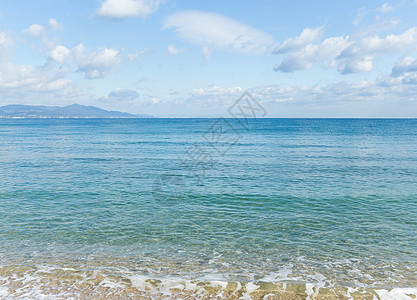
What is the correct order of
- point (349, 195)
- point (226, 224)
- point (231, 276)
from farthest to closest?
1. point (349, 195)
2. point (226, 224)
3. point (231, 276)

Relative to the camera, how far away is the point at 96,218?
1873 centimetres

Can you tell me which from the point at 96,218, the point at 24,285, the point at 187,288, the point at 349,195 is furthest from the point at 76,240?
the point at 349,195

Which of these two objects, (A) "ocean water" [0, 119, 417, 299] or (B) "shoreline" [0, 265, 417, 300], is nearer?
(B) "shoreline" [0, 265, 417, 300]

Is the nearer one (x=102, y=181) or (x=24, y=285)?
(x=24, y=285)

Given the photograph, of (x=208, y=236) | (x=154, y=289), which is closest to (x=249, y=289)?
(x=154, y=289)

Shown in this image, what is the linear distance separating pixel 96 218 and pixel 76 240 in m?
3.26

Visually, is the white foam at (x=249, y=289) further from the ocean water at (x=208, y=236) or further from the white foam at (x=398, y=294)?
the white foam at (x=398, y=294)

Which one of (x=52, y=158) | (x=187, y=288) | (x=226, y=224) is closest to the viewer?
(x=187, y=288)

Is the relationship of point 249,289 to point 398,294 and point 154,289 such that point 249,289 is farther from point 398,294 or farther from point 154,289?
point 398,294

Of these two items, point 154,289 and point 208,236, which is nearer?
point 154,289

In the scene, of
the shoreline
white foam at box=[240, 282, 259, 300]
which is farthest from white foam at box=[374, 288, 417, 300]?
white foam at box=[240, 282, 259, 300]

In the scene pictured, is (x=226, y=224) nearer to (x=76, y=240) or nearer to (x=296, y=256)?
(x=296, y=256)

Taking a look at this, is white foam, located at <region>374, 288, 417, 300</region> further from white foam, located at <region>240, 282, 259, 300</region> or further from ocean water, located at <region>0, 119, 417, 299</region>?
white foam, located at <region>240, 282, 259, 300</region>

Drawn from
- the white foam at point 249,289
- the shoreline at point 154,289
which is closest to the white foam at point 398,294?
the shoreline at point 154,289
